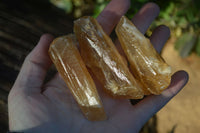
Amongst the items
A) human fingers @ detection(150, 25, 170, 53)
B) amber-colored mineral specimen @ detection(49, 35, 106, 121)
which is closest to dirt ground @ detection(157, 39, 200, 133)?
human fingers @ detection(150, 25, 170, 53)

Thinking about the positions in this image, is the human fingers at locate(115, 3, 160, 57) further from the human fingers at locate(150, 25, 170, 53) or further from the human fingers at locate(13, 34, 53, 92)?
Result: the human fingers at locate(13, 34, 53, 92)

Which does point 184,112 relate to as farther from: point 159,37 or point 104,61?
point 104,61

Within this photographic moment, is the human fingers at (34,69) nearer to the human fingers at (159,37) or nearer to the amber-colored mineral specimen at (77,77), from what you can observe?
the amber-colored mineral specimen at (77,77)

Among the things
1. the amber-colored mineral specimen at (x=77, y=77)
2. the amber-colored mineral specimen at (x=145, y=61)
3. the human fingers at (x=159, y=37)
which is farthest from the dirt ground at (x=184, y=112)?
the amber-colored mineral specimen at (x=77, y=77)

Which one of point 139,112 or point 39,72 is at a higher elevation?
point 39,72

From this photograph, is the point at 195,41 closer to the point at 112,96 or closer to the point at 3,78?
the point at 112,96

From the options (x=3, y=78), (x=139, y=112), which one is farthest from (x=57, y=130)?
(x=3, y=78)
